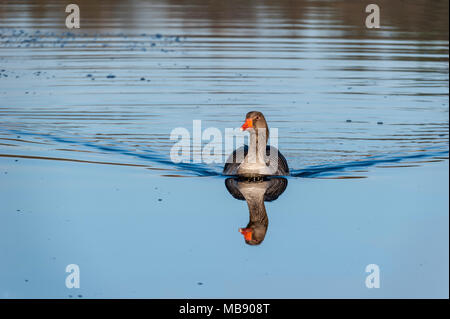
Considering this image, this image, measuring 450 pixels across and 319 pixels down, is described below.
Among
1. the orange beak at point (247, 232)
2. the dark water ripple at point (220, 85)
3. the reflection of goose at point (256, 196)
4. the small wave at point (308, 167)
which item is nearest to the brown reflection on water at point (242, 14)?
the dark water ripple at point (220, 85)

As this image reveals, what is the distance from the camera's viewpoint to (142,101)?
16406 millimetres

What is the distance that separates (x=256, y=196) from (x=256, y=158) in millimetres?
999

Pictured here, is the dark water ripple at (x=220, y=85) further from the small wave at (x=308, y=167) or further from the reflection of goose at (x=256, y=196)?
the reflection of goose at (x=256, y=196)

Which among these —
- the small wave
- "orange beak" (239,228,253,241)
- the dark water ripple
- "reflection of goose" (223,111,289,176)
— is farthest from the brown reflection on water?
"orange beak" (239,228,253,241)

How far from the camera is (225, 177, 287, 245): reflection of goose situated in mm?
9414

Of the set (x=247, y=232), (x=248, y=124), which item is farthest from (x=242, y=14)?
(x=247, y=232)

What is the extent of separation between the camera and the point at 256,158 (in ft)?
39.6

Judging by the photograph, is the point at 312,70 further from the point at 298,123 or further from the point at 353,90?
the point at 298,123

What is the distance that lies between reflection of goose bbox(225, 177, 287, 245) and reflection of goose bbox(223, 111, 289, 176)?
0.14 metres

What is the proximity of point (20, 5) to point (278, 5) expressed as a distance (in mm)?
10806

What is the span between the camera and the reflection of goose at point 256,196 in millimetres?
9414

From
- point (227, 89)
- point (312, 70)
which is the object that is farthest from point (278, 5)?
point (227, 89)

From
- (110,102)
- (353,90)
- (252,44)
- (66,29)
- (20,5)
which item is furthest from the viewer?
(20,5)

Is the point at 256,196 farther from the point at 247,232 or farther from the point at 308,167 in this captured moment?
the point at 247,232
